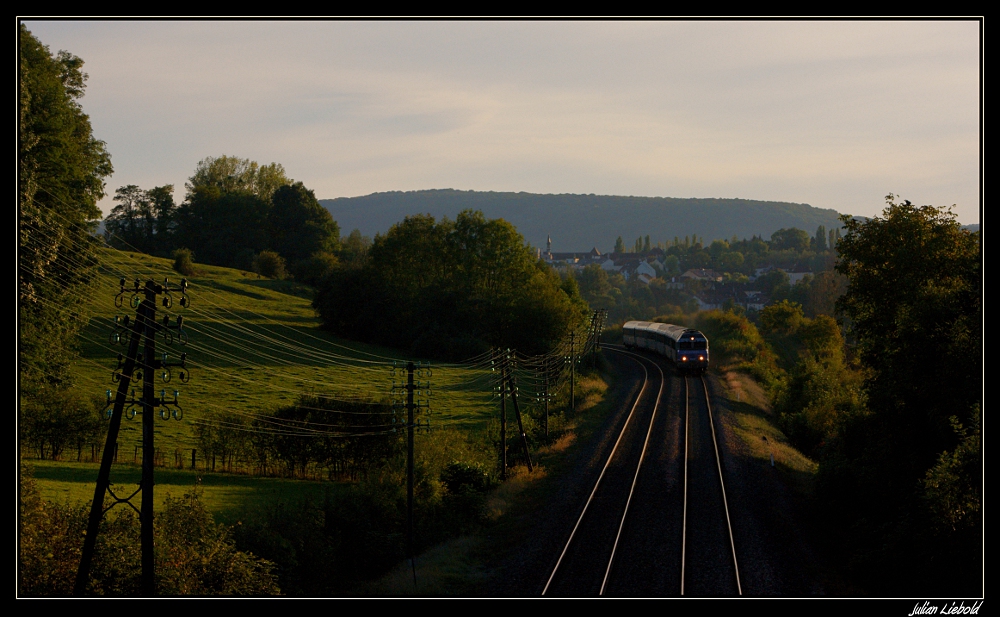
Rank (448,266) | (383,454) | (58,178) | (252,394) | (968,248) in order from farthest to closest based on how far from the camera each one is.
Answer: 1. (448,266)
2. (252,394)
3. (383,454)
4. (58,178)
5. (968,248)

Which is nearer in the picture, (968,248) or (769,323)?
(968,248)

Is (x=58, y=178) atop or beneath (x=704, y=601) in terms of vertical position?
atop

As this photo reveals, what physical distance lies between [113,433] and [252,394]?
33.7m

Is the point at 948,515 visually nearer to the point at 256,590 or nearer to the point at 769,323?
the point at 256,590

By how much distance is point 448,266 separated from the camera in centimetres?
8712

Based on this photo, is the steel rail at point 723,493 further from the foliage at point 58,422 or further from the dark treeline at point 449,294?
the dark treeline at point 449,294

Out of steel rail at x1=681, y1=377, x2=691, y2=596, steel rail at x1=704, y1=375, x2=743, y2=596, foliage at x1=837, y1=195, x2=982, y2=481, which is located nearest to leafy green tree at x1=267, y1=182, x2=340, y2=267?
steel rail at x1=681, y1=377, x2=691, y2=596

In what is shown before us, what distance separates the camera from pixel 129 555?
65.9ft

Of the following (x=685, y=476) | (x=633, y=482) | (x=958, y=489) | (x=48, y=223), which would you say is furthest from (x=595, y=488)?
(x=48, y=223)

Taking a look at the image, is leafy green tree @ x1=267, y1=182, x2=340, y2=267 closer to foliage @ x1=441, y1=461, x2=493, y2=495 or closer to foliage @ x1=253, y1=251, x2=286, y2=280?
foliage @ x1=253, y1=251, x2=286, y2=280

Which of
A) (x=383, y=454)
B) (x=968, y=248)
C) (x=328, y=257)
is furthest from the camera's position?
(x=328, y=257)

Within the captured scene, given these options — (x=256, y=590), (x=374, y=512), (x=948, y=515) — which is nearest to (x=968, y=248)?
(x=948, y=515)

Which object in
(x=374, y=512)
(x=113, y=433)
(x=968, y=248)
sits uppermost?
(x=968, y=248)

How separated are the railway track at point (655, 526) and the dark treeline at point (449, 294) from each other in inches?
1407
